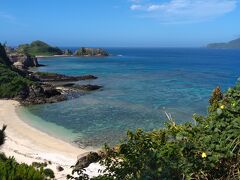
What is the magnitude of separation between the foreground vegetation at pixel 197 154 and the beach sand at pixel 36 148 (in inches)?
534

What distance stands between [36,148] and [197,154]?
23.5 metres

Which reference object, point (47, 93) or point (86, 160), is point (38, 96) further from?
point (86, 160)

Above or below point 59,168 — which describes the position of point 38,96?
below

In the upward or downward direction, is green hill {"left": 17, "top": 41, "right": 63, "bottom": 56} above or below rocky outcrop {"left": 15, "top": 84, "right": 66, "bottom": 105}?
above

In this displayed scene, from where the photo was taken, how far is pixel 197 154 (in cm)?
639

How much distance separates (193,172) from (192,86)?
6176 cm

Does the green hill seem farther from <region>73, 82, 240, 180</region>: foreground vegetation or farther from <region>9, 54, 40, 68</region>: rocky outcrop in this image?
<region>73, 82, 240, 180</region>: foreground vegetation

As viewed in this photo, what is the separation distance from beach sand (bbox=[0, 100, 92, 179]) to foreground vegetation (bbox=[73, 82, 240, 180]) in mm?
13562

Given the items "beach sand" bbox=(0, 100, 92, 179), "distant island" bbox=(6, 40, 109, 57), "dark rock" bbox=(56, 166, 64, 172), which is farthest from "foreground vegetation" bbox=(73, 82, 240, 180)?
"distant island" bbox=(6, 40, 109, 57)

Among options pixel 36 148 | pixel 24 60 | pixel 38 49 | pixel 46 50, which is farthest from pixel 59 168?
pixel 46 50

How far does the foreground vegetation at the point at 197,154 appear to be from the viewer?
6105 mm

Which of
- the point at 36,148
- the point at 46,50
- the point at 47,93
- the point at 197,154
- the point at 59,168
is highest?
the point at 197,154

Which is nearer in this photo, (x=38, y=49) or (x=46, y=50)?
(x=38, y=49)

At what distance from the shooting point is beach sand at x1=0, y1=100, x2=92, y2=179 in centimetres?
2448
